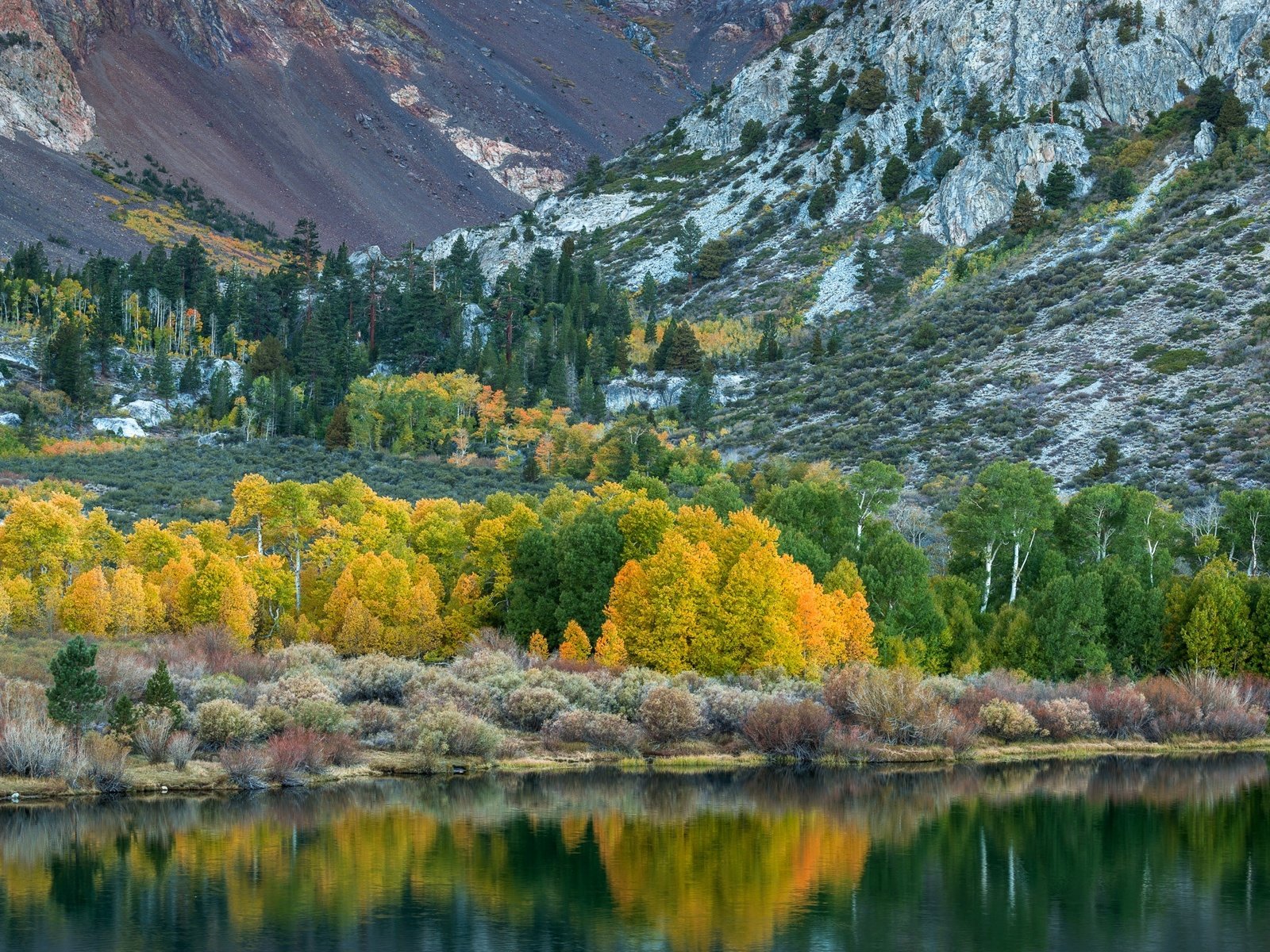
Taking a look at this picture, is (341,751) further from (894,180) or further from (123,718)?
(894,180)

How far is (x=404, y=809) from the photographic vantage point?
50250 mm

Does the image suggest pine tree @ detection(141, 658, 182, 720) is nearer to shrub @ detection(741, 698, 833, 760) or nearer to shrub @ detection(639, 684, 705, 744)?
shrub @ detection(639, 684, 705, 744)

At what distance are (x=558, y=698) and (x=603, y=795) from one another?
9417 mm

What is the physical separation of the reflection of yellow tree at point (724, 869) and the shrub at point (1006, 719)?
17.6 meters

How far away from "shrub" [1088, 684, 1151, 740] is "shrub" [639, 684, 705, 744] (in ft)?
67.1

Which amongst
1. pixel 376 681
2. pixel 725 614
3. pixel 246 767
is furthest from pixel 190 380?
pixel 246 767

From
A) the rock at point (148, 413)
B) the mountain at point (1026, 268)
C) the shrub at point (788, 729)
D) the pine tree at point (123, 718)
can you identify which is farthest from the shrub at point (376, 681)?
the rock at point (148, 413)

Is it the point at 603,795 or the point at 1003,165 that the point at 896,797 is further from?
the point at 1003,165

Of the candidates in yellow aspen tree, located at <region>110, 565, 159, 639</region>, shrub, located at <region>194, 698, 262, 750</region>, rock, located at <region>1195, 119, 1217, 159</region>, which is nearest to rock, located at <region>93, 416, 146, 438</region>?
yellow aspen tree, located at <region>110, 565, 159, 639</region>

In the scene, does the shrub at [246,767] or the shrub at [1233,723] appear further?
the shrub at [1233,723]

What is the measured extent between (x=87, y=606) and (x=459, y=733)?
95.2 feet

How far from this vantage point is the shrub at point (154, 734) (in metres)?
53.8

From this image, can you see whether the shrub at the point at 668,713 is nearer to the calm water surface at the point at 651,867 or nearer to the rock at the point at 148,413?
the calm water surface at the point at 651,867

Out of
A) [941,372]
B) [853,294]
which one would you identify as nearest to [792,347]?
[853,294]
